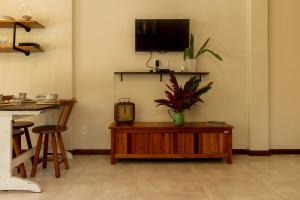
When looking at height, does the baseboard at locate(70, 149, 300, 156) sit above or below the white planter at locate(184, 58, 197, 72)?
below

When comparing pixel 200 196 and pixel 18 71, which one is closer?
pixel 200 196

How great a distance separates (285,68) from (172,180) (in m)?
2.52

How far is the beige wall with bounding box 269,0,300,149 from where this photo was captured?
13.9 ft

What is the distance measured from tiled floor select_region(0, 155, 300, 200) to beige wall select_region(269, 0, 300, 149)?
0.56 metres

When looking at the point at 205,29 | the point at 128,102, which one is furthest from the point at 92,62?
the point at 205,29

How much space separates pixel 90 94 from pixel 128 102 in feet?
1.99

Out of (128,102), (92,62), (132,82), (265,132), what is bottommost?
(265,132)

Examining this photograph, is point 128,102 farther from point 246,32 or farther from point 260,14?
point 260,14

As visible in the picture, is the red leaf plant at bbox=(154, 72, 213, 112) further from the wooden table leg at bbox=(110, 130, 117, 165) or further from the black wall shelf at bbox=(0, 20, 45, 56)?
the black wall shelf at bbox=(0, 20, 45, 56)

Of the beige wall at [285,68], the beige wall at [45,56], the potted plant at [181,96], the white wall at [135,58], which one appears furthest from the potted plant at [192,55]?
the beige wall at [45,56]

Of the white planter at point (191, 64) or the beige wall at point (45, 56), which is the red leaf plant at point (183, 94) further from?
the beige wall at point (45, 56)

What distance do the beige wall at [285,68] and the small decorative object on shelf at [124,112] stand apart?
2077 mm

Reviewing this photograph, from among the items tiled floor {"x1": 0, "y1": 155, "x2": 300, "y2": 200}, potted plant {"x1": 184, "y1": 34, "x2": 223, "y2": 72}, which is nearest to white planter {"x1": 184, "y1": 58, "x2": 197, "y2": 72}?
potted plant {"x1": 184, "y1": 34, "x2": 223, "y2": 72}

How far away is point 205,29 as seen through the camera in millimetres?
4227
